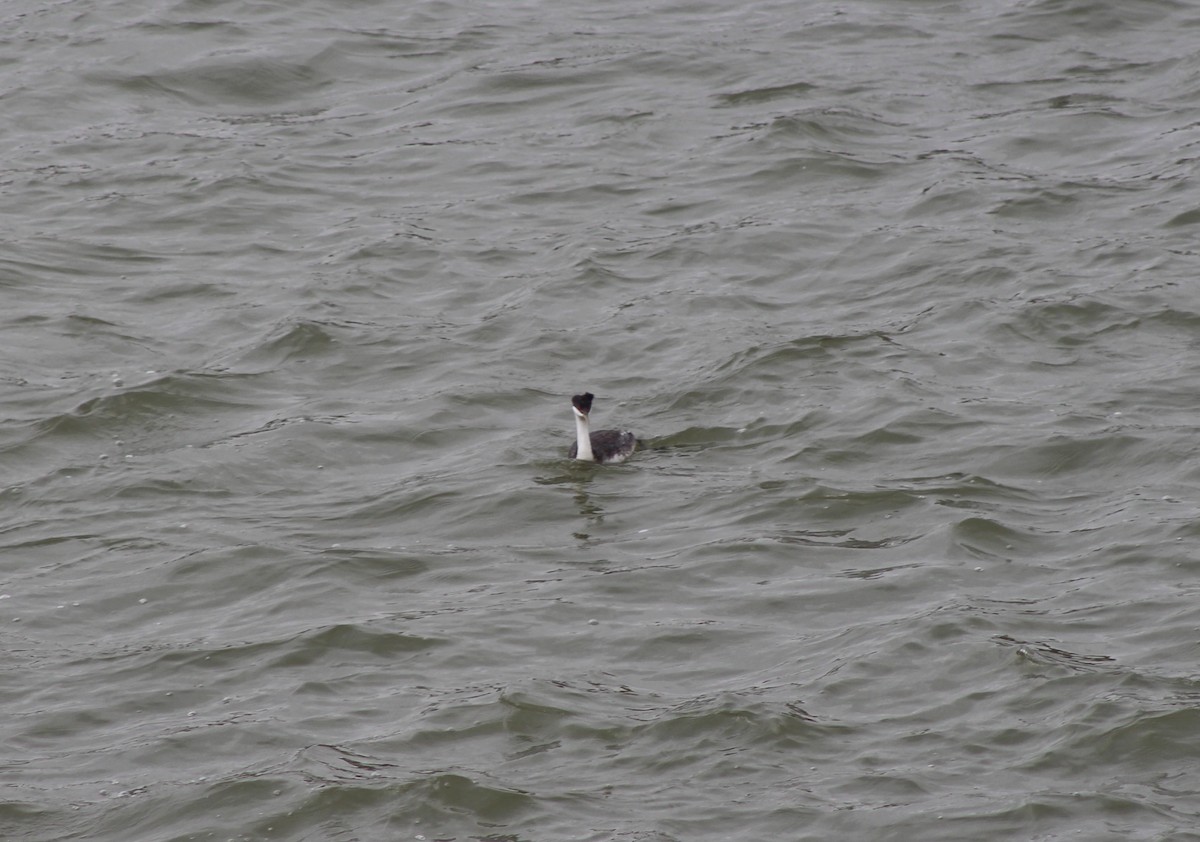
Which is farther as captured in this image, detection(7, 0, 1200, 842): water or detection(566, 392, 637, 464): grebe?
detection(566, 392, 637, 464): grebe

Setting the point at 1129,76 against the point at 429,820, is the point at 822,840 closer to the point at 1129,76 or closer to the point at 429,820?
the point at 429,820

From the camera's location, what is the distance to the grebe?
12.1m

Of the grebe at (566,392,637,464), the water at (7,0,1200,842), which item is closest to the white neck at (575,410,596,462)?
the grebe at (566,392,637,464)

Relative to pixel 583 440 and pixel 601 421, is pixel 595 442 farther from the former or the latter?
pixel 601 421

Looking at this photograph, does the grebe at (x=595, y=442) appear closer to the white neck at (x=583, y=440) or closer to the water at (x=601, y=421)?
the white neck at (x=583, y=440)

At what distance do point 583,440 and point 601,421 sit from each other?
0.88 m

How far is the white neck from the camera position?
12.1 meters

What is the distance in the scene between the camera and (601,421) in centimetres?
1303

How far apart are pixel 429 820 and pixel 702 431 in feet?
16.1

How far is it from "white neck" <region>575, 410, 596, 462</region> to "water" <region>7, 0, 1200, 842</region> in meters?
0.19

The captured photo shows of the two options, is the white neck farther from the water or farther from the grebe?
the water

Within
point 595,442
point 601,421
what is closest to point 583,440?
point 595,442

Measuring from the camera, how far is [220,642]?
33.1ft

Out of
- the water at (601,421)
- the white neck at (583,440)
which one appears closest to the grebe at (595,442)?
the white neck at (583,440)
